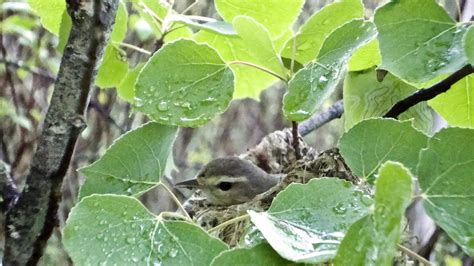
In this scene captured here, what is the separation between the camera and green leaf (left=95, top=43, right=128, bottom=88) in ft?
2.05

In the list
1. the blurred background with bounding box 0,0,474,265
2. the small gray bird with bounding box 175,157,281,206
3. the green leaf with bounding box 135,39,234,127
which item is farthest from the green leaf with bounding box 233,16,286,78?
the blurred background with bounding box 0,0,474,265

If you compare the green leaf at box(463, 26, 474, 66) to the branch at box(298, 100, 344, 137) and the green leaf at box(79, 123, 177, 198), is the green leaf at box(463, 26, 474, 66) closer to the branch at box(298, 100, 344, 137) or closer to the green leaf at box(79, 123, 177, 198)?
the green leaf at box(79, 123, 177, 198)

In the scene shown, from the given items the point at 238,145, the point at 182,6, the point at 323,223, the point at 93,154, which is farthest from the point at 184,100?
the point at 238,145

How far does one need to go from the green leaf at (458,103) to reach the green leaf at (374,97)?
0.25 feet

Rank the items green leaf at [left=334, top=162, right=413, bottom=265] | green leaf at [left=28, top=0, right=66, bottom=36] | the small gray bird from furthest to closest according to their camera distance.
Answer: the small gray bird, green leaf at [left=28, top=0, right=66, bottom=36], green leaf at [left=334, top=162, right=413, bottom=265]

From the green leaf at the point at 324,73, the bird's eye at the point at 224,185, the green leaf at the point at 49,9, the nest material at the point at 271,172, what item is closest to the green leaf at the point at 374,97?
the nest material at the point at 271,172

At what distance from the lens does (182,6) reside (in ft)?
8.54

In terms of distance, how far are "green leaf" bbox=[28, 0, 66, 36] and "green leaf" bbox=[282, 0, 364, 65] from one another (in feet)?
0.69

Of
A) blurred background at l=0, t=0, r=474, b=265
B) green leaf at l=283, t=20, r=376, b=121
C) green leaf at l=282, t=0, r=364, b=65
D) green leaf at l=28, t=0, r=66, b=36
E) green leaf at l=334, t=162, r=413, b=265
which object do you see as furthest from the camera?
blurred background at l=0, t=0, r=474, b=265

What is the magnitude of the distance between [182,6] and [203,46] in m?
2.21

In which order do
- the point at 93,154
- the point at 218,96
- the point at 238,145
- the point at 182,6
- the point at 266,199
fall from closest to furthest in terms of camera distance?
1. the point at 218,96
2. the point at 266,199
3. the point at 93,154
4. the point at 182,6
5. the point at 238,145

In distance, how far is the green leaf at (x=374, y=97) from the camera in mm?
547

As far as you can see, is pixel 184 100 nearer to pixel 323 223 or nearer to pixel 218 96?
pixel 218 96

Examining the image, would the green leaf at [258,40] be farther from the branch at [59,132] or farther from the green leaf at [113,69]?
the green leaf at [113,69]
